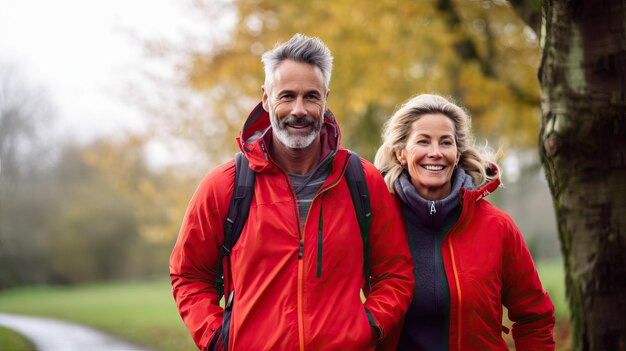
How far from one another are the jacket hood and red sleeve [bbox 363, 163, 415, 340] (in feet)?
0.75

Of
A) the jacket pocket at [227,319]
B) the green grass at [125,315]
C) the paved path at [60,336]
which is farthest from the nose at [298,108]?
the green grass at [125,315]

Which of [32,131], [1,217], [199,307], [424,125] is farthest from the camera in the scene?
[32,131]

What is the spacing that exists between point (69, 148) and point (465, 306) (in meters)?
27.1

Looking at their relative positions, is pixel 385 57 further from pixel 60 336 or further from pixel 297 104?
pixel 297 104

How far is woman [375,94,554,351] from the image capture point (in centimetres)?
312

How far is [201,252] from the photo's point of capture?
313cm

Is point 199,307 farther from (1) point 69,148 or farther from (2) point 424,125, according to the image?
(1) point 69,148

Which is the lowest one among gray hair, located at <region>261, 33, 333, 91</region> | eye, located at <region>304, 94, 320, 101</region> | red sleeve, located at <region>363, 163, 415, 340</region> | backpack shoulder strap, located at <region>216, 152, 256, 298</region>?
red sleeve, located at <region>363, 163, 415, 340</region>

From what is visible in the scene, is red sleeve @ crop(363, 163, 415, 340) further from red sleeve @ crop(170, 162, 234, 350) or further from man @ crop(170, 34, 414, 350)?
red sleeve @ crop(170, 162, 234, 350)

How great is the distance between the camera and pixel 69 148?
27703 mm

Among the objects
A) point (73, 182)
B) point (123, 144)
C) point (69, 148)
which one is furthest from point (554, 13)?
point (73, 182)

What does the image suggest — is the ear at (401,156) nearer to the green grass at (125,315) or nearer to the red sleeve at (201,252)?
the red sleeve at (201,252)

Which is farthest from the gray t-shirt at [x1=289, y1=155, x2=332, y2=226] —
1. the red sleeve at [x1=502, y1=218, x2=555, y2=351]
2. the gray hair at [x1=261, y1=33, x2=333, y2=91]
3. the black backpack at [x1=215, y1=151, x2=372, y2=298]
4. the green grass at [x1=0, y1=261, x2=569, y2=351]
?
the green grass at [x1=0, y1=261, x2=569, y2=351]

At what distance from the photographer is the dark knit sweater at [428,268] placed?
3.13 metres
